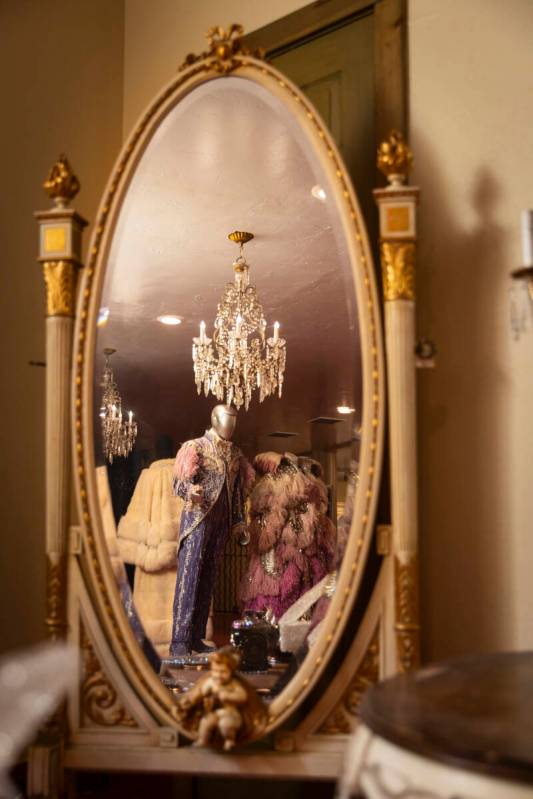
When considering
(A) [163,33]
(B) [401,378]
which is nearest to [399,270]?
(B) [401,378]

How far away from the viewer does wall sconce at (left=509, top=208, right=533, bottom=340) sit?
4.04 feet

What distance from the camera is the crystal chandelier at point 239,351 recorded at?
6.25 feet

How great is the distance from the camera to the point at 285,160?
169cm

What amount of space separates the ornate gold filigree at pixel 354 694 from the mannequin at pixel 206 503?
39cm

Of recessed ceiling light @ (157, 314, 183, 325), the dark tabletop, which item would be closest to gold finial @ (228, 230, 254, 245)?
recessed ceiling light @ (157, 314, 183, 325)

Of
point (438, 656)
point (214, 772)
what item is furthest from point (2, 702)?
point (438, 656)

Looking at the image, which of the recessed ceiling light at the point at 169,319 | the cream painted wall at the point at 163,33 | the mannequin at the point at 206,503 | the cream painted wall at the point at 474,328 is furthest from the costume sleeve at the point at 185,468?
the cream painted wall at the point at 163,33

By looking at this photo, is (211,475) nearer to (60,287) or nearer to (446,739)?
(60,287)

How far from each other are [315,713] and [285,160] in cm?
105

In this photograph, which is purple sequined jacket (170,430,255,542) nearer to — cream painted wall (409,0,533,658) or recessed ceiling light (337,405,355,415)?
recessed ceiling light (337,405,355,415)

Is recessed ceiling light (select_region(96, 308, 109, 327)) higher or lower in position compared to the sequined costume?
higher

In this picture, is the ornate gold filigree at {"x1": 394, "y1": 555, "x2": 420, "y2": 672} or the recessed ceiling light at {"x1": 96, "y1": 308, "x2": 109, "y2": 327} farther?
the recessed ceiling light at {"x1": 96, "y1": 308, "x2": 109, "y2": 327}

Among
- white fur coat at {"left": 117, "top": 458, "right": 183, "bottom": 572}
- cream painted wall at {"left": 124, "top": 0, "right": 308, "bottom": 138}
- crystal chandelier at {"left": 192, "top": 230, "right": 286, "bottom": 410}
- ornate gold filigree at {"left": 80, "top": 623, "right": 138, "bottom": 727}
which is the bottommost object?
ornate gold filigree at {"left": 80, "top": 623, "right": 138, "bottom": 727}

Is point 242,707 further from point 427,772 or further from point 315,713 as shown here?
point 427,772
